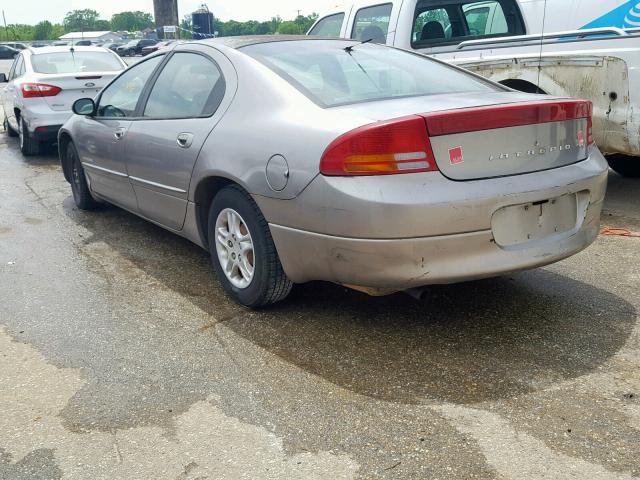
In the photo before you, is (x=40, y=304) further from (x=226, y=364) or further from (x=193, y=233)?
(x=226, y=364)

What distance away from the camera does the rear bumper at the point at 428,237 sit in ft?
10.1

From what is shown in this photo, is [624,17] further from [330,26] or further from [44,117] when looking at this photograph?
[44,117]

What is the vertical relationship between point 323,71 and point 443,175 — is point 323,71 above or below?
above

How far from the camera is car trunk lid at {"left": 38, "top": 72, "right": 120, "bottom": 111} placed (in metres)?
9.38

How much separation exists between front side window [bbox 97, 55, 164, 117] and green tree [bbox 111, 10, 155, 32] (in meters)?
157

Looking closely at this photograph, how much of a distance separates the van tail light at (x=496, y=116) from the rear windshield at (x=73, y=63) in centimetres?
768

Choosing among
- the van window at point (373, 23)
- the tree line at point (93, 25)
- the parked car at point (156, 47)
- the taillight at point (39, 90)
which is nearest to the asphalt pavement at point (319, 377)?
A: the parked car at point (156, 47)

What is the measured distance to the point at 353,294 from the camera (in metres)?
4.18

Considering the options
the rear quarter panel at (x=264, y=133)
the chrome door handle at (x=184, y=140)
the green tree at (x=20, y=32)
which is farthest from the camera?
the green tree at (x=20, y=32)

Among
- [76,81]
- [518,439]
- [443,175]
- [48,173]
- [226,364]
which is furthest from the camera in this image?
[76,81]

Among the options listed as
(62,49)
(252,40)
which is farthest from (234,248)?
(62,49)

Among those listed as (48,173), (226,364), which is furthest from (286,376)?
(48,173)

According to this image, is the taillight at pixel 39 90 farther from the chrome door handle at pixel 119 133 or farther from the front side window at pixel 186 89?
the front side window at pixel 186 89

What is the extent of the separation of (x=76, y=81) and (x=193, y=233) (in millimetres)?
5949
